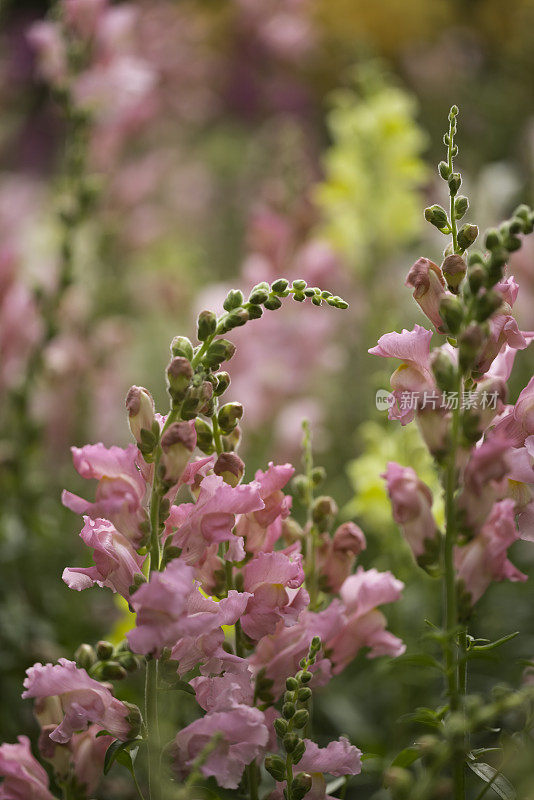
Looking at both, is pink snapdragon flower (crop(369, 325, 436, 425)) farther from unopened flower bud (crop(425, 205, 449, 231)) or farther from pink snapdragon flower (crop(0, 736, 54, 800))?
pink snapdragon flower (crop(0, 736, 54, 800))

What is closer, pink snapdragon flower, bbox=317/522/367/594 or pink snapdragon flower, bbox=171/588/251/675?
pink snapdragon flower, bbox=171/588/251/675

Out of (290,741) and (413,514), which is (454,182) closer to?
(413,514)

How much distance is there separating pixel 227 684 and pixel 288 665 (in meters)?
0.06

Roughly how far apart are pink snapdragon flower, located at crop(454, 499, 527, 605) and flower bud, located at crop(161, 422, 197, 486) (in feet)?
0.54

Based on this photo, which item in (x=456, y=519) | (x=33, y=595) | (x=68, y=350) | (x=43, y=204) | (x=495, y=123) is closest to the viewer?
(x=456, y=519)

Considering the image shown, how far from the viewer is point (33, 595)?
111 cm

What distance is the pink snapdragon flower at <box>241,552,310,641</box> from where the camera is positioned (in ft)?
1.72

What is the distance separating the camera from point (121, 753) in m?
0.52

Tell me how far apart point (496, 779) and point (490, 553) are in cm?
14

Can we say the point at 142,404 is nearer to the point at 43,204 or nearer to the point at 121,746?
the point at 121,746

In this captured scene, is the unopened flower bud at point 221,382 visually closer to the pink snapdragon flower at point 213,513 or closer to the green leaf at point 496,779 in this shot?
the pink snapdragon flower at point 213,513

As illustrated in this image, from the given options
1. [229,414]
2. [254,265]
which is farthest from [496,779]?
[254,265]

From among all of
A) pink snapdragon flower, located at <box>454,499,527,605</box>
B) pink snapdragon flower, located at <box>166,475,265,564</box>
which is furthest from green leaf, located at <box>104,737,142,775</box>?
pink snapdragon flower, located at <box>454,499,527,605</box>

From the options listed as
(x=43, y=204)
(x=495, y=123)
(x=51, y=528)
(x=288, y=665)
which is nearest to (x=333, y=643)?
(x=288, y=665)
